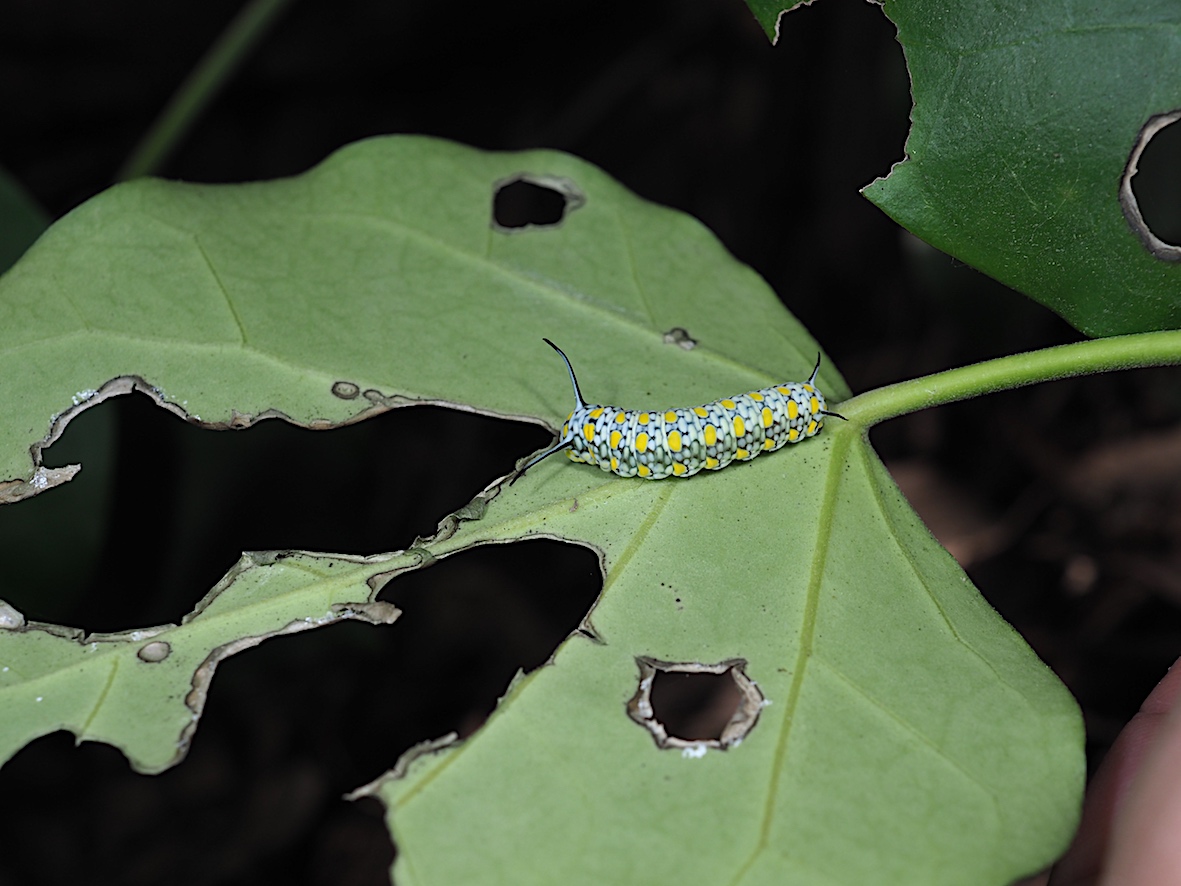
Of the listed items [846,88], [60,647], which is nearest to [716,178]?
[846,88]

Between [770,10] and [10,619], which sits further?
[770,10]

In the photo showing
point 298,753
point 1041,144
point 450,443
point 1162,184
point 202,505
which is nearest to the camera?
point 1041,144

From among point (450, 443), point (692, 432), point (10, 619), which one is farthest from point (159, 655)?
point (450, 443)

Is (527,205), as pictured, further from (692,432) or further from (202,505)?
(692,432)

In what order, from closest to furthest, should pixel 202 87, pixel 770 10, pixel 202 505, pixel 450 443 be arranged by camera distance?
pixel 770 10, pixel 202 87, pixel 202 505, pixel 450 443

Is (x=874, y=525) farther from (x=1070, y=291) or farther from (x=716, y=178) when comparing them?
(x=716, y=178)

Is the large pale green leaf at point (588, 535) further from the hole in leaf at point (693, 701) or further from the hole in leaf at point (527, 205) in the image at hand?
the hole in leaf at point (527, 205)

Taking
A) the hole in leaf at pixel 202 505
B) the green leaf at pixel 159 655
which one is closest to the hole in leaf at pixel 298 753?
the hole in leaf at pixel 202 505

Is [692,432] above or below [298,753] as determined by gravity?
above
